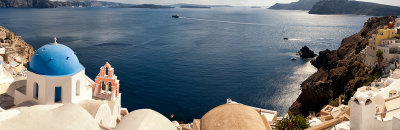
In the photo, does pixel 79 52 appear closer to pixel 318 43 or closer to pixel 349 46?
pixel 349 46

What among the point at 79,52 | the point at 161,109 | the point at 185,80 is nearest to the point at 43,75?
the point at 161,109

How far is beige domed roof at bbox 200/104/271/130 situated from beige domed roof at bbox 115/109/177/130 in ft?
4.84


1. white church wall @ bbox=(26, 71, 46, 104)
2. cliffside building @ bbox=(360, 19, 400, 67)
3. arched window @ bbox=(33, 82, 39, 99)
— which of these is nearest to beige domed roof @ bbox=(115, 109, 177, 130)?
white church wall @ bbox=(26, 71, 46, 104)

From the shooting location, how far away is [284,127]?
16953 mm

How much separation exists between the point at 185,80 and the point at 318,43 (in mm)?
54924

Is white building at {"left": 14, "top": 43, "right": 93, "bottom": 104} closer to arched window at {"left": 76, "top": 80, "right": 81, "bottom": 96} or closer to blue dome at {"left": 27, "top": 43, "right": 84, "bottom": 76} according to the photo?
blue dome at {"left": 27, "top": 43, "right": 84, "bottom": 76}

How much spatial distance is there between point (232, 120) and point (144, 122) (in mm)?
2626

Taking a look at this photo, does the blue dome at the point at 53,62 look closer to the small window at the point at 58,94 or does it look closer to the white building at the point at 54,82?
the white building at the point at 54,82

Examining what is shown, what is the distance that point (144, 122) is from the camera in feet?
26.0

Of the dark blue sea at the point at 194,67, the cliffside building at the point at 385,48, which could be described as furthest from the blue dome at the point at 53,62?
the cliffside building at the point at 385,48

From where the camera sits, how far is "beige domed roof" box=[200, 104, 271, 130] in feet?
29.5

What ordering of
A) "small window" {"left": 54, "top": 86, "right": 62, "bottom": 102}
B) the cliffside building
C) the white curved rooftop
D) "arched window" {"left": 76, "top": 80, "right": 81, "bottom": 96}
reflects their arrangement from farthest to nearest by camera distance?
1. the cliffside building
2. "arched window" {"left": 76, "top": 80, "right": 81, "bottom": 96}
3. "small window" {"left": 54, "top": 86, "right": 62, "bottom": 102}
4. the white curved rooftop

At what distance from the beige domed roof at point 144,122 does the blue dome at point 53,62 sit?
815 centimetres

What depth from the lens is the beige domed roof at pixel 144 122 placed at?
7828 mm
